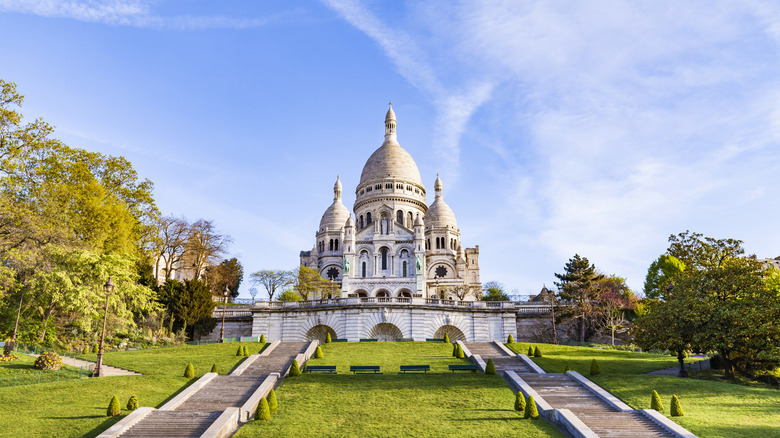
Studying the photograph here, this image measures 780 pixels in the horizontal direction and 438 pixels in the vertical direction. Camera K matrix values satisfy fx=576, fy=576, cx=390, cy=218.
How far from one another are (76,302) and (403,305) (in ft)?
75.4

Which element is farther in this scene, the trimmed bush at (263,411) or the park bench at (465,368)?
the park bench at (465,368)

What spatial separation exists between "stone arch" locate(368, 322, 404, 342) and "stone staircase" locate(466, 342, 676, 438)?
13575 mm

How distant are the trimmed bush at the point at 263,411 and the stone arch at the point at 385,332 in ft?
79.3

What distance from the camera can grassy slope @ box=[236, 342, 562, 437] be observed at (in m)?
20.3

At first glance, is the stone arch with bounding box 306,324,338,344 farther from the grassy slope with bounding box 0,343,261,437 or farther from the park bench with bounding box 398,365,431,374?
the park bench with bounding box 398,365,431,374

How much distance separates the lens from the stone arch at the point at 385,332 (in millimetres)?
46062

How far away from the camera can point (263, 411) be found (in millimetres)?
21719

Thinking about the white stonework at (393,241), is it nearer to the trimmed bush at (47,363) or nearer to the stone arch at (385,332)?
the stone arch at (385,332)

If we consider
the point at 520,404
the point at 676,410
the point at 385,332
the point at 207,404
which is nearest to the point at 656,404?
the point at 676,410

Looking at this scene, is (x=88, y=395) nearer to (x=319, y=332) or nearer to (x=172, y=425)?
(x=172, y=425)

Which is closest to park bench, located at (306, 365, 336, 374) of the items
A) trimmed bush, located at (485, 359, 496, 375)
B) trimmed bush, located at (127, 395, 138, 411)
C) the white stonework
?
trimmed bush, located at (485, 359, 496, 375)

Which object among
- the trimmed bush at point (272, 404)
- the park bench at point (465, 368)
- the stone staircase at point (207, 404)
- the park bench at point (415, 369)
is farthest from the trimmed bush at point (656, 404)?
the stone staircase at point (207, 404)

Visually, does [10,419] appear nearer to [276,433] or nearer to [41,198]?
[276,433]

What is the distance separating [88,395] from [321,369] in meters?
11.0
